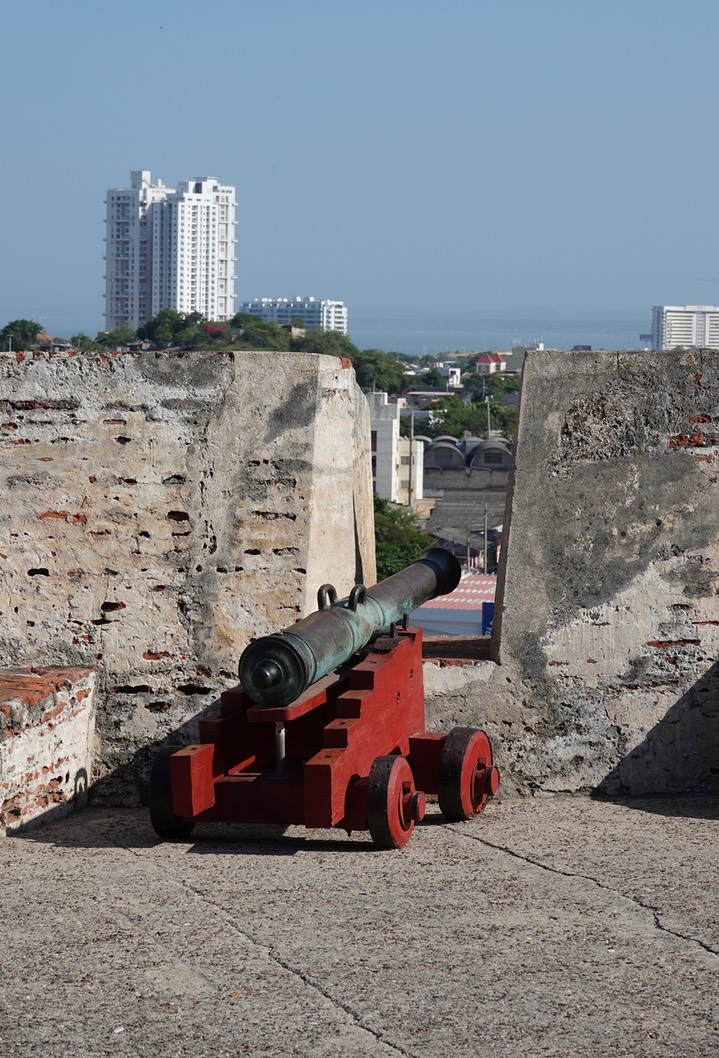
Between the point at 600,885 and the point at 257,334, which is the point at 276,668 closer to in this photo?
the point at 600,885

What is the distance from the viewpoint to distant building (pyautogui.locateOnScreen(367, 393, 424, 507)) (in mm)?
67062

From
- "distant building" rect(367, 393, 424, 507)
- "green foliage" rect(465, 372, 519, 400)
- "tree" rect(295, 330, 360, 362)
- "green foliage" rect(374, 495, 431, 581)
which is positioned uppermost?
"tree" rect(295, 330, 360, 362)

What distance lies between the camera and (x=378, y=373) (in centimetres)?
12319

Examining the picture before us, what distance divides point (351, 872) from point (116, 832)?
1099 millimetres

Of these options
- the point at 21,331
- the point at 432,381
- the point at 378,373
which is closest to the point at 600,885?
the point at 21,331

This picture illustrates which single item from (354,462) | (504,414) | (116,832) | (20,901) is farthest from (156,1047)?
(504,414)

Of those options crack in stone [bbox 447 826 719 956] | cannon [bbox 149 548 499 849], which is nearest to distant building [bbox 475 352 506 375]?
cannon [bbox 149 548 499 849]

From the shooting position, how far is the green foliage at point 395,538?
5219 centimetres

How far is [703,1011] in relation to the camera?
3.11 m

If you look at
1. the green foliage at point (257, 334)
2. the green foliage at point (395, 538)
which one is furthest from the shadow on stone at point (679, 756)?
the green foliage at point (257, 334)

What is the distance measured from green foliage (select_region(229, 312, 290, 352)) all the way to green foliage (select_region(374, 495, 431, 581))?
3119 cm

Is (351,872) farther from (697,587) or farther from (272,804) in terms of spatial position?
(697,587)

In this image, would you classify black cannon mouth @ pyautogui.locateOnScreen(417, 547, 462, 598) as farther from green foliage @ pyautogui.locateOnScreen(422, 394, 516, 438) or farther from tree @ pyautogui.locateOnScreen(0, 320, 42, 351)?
green foliage @ pyautogui.locateOnScreen(422, 394, 516, 438)

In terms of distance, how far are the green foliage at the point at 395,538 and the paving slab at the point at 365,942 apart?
4350 centimetres
